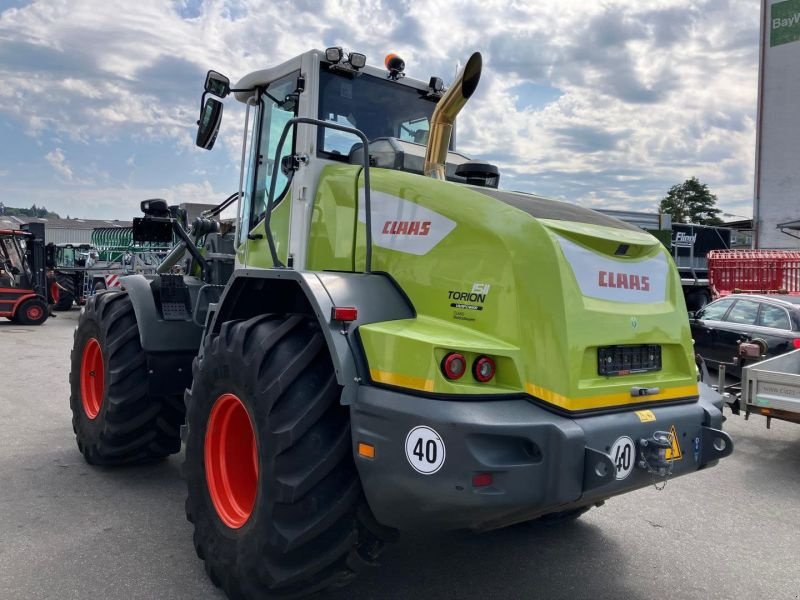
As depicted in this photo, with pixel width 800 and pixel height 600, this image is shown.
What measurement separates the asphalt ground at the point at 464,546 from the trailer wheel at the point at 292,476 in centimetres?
41

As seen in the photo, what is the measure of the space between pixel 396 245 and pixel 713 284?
14148mm

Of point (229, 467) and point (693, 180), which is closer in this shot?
point (229, 467)

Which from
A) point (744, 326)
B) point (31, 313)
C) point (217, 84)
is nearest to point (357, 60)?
point (217, 84)

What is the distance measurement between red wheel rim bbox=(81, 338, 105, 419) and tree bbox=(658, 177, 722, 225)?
161ft

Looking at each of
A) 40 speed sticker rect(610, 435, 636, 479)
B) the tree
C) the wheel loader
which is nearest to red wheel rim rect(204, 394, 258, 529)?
the wheel loader

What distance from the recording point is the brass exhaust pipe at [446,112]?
13.0ft

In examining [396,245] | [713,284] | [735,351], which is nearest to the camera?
[396,245]

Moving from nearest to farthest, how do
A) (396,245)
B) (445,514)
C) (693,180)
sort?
(445,514), (396,245), (693,180)

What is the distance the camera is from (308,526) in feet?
10.3

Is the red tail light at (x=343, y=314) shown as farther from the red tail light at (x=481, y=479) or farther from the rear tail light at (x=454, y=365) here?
the red tail light at (x=481, y=479)

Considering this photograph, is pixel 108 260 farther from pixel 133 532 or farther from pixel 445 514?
pixel 445 514

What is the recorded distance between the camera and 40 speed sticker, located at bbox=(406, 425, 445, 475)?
288cm

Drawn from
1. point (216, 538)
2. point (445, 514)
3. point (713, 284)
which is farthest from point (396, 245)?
point (713, 284)

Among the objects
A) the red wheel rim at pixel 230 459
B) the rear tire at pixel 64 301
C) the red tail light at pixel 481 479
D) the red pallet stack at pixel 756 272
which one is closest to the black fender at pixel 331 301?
the red wheel rim at pixel 230 459
